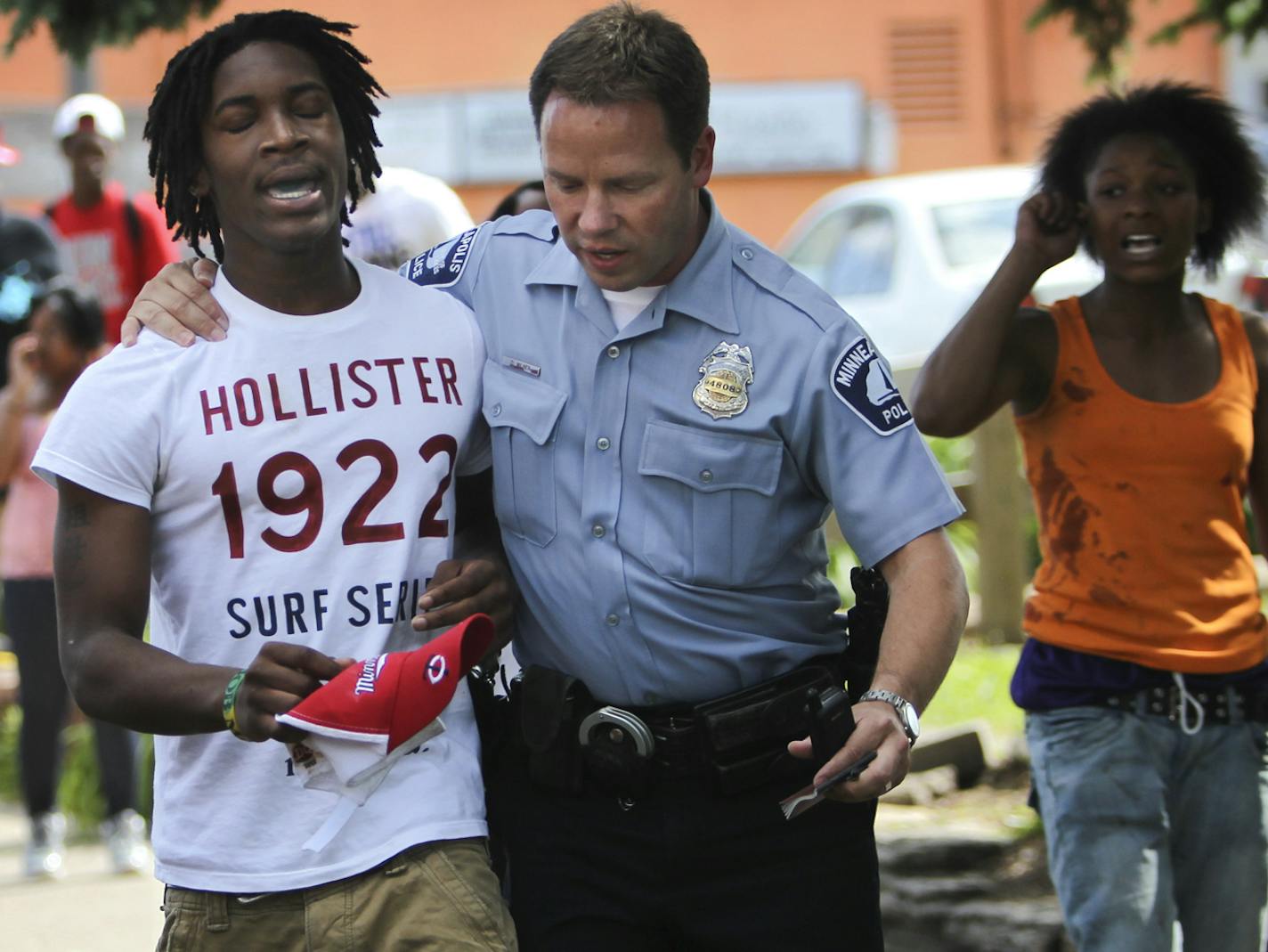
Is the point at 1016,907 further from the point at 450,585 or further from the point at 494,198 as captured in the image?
the point at 494,198

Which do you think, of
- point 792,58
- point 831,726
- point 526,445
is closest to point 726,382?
point 526,445

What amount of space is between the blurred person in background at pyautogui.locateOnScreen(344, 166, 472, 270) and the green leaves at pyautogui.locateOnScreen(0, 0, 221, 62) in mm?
793

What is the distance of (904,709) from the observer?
9.80 ft

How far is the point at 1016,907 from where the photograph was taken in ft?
16.9

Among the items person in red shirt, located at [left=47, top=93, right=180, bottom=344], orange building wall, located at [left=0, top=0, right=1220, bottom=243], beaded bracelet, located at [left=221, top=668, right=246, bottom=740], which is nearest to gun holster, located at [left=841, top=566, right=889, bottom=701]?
beaded bracelet, located at [left=221, top=668, right=246, bottom=740]

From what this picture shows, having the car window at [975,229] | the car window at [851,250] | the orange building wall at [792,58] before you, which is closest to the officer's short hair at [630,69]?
the car window at [851,250]

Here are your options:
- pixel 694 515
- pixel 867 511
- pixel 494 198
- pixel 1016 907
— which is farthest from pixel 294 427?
pixel 494 198

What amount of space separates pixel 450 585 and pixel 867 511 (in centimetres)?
68

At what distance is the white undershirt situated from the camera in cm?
328

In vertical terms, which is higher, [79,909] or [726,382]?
[726,382]

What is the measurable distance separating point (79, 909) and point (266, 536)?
12.4 feet

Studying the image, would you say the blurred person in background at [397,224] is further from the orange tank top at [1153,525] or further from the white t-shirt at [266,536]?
the white t-shirt at [266,536]

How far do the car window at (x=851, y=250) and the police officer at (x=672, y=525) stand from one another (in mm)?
8853

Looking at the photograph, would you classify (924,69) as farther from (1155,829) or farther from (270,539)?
(270,539)
